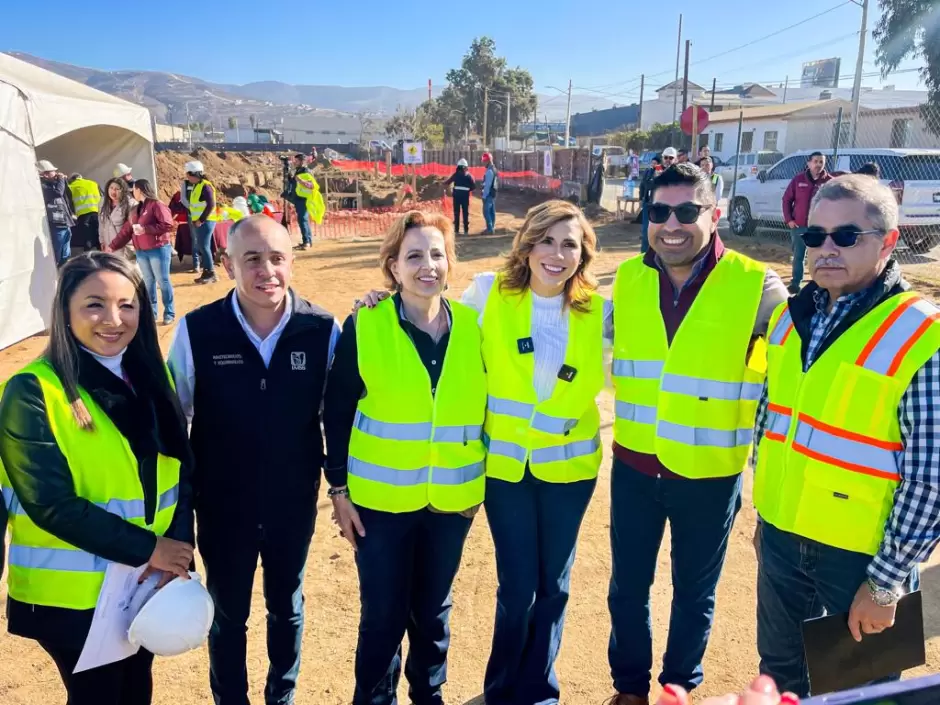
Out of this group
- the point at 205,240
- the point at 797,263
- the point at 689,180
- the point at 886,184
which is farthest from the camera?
the point at 205,240

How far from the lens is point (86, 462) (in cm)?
202

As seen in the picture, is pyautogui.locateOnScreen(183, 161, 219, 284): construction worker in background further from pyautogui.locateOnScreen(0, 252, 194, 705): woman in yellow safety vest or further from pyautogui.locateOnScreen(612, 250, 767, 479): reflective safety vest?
pyautogui.locateOnScreen(612, 250, 767, 479): reflective safety vest

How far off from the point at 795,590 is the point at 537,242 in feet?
5.12

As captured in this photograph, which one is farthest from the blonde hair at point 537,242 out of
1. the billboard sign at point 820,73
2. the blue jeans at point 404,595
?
the billboard sign at point 820,73

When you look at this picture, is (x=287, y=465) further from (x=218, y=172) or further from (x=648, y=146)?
(x=648, y=146)

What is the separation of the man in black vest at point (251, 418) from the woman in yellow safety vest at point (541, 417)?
0.71 m

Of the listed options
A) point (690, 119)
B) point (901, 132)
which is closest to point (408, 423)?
point (690, 119)

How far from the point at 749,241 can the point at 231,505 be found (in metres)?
15.0

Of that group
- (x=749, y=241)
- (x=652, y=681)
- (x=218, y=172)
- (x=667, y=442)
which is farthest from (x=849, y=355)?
(x=218, y=172)

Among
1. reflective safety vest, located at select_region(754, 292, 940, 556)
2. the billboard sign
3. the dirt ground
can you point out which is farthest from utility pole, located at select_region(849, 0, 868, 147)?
the billboard sign

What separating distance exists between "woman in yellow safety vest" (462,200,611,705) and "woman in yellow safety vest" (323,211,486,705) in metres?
0.10

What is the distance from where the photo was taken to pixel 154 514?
7.27 ft

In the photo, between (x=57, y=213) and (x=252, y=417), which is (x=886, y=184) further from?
(x=57, y=213)

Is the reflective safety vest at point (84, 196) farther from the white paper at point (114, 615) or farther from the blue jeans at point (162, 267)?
the white paper at point (114, 615)
